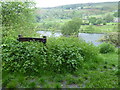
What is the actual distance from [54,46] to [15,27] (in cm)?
211

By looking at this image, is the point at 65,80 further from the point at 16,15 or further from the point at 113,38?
the point at 113,38

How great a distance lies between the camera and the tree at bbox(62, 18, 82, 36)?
484 centimetres

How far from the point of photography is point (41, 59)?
260 cm

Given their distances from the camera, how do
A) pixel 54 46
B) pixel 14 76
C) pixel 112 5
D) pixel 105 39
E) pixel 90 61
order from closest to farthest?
pixel 14 76
pixel 54 46
pixel 90 61
pixel 112 5
pixel 105 39

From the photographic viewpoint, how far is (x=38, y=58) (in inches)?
101

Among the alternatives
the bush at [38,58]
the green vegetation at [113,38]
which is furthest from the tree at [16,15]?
the green vegetation at [113,38]

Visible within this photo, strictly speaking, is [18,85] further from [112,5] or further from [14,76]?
[112,5]

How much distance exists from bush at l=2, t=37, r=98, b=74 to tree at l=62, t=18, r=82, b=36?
2096 millimetres

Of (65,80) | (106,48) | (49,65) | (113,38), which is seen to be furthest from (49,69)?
(113,38)

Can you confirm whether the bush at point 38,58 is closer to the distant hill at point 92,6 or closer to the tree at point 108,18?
the distant hill at point 92,6

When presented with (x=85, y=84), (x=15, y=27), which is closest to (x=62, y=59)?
(x=85, y=84)

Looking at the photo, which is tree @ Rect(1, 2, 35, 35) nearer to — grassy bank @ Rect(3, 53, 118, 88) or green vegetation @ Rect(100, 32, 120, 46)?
grassy bank @ Rect(3, 53, 118, 88)

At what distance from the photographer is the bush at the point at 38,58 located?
2521 mm

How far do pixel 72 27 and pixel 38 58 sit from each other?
9.57 feet
